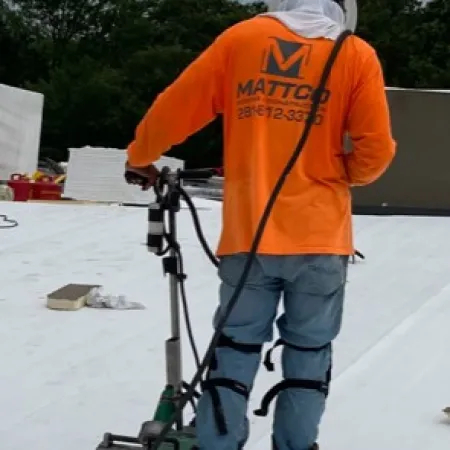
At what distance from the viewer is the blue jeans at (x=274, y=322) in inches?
99.3

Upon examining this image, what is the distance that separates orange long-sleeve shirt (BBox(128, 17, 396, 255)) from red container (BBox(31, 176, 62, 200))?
7777 mm

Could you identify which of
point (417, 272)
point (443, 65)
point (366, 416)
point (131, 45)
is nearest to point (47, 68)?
point (131, 45)

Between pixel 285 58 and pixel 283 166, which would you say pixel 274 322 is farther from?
pixel 285 58

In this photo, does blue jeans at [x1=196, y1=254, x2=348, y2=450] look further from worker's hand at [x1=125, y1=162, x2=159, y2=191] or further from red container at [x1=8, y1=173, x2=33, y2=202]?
red container at [x1=8, y1=173, x2=33, y2=202]

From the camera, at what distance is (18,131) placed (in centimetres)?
1378

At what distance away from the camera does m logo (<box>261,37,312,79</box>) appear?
2.48m

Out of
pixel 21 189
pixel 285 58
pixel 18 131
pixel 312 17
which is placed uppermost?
pixel 312 17

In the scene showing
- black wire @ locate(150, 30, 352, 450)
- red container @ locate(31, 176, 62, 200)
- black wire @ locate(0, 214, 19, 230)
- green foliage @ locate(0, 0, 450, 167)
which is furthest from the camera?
green foliage @ locate(0, 0, 450, 167)

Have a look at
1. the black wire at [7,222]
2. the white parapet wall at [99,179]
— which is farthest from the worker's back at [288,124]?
the white parapet wall at [99,179]

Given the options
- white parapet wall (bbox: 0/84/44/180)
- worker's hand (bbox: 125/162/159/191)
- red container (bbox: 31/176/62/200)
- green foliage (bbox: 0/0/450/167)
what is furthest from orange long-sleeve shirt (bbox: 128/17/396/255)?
green foliage (bbox: 0/0/450/167)

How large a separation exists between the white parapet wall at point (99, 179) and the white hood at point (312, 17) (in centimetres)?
673

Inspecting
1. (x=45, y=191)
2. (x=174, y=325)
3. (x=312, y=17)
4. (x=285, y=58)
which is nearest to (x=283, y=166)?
(x=285, y=58)

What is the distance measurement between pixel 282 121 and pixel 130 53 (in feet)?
121

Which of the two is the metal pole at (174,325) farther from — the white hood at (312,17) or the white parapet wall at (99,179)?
the white parapet wall at (99,179)
